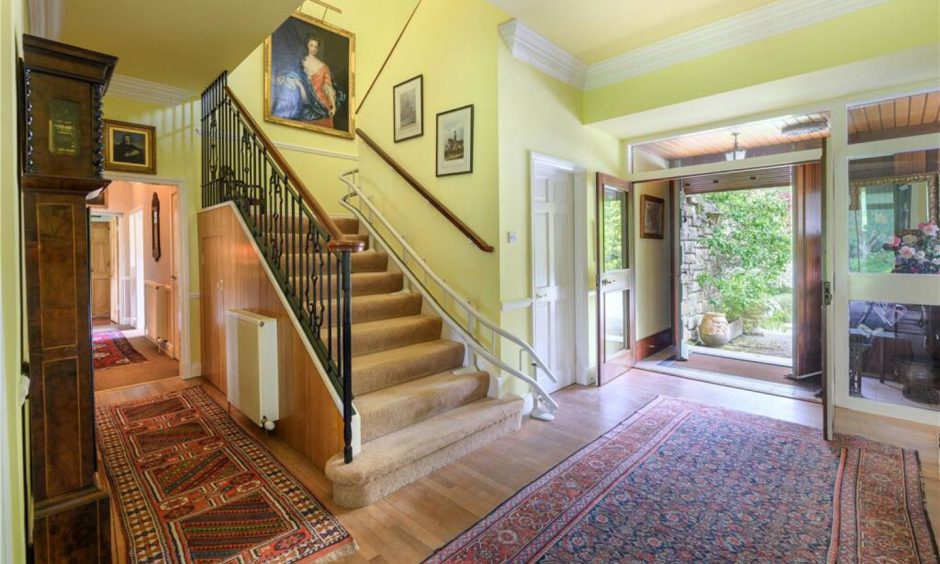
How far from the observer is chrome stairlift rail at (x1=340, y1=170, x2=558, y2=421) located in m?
3.26

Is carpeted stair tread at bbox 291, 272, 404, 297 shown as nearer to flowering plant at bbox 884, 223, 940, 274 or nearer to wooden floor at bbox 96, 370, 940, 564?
wooden floor at bbox 96, 370, 940, 564

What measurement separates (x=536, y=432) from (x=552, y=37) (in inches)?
122

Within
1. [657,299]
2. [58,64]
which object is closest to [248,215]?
[58,64]

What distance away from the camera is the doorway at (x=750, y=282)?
4320 millimetres

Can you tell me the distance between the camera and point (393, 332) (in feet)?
10.7

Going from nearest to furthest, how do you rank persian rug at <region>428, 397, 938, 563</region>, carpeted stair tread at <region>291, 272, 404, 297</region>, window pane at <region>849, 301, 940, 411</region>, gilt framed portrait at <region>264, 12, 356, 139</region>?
persian rug at <region>428, 397, 938, 563</region> → window pane at <region>849, 301, 940, 411</region> → carpeted stair tread at <region>291, 272, 404, 297</region> → gilt framed portrait at <region>264, 12, 356, 139</region>

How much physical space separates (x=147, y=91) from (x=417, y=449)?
4.08 m

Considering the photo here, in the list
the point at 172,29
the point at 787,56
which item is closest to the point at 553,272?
the point at 787,56

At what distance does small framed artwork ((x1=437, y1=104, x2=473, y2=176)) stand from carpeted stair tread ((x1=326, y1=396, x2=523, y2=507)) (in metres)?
1.87

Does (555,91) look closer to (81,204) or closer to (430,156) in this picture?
(430,156)

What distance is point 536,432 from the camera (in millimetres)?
3104

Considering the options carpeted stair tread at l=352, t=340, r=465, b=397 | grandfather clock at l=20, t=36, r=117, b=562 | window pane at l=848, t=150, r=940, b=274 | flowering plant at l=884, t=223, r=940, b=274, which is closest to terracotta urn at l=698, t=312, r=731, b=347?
window pane at l=848, t=150, r=940, b=274

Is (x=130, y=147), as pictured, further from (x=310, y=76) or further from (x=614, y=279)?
(x=614, y=279)

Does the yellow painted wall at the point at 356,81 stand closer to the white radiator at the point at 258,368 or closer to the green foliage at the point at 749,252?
the white radiator at the point at 258,368
